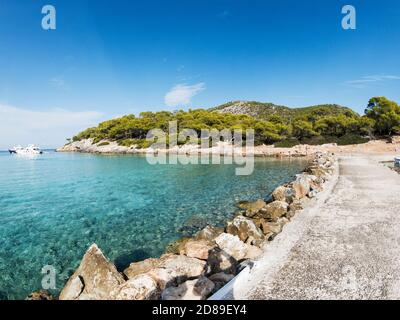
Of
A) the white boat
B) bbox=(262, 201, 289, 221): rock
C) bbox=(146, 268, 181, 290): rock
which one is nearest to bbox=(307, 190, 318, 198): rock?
bbox=(262, 201, 289, 221): rock

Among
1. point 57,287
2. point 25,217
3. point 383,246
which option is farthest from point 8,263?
point 383,246

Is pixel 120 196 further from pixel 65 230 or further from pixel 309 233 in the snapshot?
pixel 309 233

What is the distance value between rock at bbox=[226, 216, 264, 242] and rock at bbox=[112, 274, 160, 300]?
3308 mm

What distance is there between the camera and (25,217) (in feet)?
43.8

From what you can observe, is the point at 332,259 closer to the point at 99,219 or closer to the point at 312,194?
the point at 312,194

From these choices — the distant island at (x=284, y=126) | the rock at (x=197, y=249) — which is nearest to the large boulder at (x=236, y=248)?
the rock at (x=197, y=249)

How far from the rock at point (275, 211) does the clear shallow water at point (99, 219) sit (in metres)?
2.01

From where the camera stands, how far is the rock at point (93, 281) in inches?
218

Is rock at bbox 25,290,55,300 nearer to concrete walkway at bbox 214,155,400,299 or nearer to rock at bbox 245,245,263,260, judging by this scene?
concrete walkway at bbox 214,155,400,299

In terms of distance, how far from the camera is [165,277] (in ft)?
19.2

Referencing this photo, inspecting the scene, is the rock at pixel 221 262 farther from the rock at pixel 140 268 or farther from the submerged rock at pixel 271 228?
the submerged rock at pixel 271 228

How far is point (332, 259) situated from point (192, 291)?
10.4ft

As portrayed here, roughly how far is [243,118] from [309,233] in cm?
6559

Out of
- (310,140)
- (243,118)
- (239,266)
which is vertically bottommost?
(239,266)
